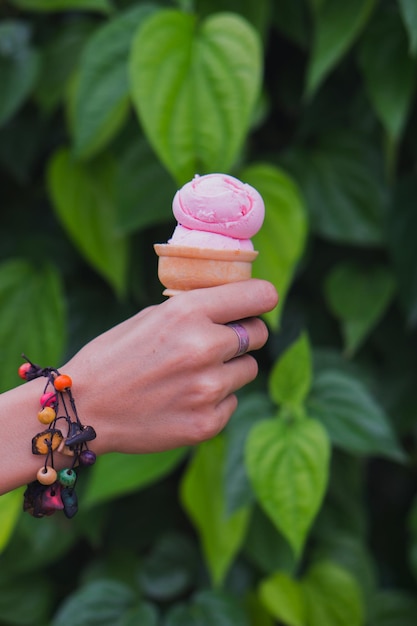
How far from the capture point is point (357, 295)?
3.16 feet

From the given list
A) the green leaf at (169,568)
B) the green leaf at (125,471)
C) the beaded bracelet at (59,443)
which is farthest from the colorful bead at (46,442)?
the green leaf at (169,568)

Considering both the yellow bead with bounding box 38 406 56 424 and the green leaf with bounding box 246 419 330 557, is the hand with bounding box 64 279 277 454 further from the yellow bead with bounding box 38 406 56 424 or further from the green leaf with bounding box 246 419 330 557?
the green leaf with bounding box 246 419 330 557

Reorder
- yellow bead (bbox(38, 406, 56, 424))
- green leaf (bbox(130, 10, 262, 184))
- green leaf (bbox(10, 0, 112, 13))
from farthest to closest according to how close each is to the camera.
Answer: green leaf (bbox(10, 0, 112, 13)) < green leaf (bbox(130, 10, 262, 184)) < yellow bead (bbox(38, 406, 56, 424))

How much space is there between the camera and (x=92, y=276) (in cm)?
108

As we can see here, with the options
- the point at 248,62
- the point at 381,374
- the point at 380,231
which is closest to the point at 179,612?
the point at 381,374

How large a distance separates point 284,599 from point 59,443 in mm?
542

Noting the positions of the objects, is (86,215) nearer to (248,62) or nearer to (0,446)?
(248,62)

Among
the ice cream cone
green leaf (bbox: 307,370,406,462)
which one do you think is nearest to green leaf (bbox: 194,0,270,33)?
green leaf (bbox: 307,370,406,462)

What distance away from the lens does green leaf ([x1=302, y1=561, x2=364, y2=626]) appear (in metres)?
0.95

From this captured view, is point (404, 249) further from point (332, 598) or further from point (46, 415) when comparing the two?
point (46, 415)

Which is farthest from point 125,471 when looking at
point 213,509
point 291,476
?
point 291,476

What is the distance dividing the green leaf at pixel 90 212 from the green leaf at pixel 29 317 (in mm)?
54

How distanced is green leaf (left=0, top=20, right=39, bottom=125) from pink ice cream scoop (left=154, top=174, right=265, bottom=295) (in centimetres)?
48

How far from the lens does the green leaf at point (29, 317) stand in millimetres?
920
